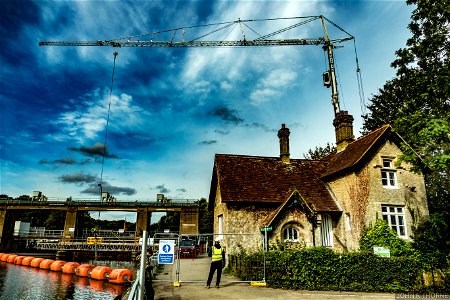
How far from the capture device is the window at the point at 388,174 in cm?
1983

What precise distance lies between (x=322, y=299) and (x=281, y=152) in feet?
49.1

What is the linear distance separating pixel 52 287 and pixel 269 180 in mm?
15605

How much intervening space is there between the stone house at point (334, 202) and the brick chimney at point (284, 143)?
10.2 ft

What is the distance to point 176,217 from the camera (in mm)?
104125

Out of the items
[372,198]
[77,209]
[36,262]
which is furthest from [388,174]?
[77,209]

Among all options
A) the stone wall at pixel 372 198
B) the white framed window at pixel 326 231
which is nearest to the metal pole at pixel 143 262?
the stone wall at pixel 372 198

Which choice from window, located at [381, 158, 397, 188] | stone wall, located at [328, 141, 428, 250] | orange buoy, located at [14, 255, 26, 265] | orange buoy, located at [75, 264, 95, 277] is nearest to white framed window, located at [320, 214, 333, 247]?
stone wall, located at [328, 141, 428, 250]

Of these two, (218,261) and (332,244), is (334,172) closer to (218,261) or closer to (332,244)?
(332,244)

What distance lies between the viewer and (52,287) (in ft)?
62.0

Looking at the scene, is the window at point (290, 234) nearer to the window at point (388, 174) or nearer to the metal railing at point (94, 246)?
the window at point (388, 174)

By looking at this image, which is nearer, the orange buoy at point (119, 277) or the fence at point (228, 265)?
the fence at point (228, 265)

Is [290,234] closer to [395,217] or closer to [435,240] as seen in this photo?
[395,217]

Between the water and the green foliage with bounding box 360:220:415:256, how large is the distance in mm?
13688

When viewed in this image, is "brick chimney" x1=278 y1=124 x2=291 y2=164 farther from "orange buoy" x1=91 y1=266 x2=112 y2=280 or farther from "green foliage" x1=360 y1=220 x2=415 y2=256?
"orange buoy" x1=91 y1=266 x2=112 y2=280
